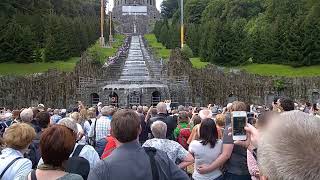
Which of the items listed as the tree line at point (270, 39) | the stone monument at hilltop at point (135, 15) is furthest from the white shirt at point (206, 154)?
the stone monument at hilltop at point (135, 15)

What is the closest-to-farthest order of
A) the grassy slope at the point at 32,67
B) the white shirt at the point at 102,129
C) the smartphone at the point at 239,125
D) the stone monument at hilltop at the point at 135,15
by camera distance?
the smartphone at the point at 239,125, the white shirt at the point at 102,129, the grassy slope at the point at 32,67, the stone monument at hilltop at the point at 135,15

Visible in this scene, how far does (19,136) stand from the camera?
638 cm

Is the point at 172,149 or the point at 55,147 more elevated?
the point at 55,147

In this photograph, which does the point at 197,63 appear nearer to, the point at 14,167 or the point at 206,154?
the point at 206,154

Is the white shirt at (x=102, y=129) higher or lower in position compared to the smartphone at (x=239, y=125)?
lower

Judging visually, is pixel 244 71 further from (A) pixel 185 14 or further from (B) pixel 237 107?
(A) pixel 185 14

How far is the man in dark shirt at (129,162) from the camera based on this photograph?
4.81 metres

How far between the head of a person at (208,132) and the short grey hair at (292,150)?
5.01 m

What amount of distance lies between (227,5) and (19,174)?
3084 inches

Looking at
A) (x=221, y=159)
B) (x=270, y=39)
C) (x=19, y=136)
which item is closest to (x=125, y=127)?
(x=19, y=136)

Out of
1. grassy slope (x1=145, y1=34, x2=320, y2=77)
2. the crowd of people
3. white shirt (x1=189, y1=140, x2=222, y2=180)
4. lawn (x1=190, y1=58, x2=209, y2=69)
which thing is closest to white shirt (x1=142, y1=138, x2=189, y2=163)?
the crowd of people

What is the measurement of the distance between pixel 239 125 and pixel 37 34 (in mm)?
57706

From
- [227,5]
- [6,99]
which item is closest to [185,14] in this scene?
[227,5]

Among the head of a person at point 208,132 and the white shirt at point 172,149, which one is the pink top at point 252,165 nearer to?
the white shirt at point 172,149
